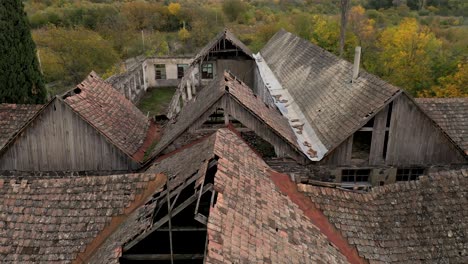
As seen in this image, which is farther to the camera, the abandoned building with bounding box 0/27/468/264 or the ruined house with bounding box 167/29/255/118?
the ruined house with bounding box 167/29/255/118

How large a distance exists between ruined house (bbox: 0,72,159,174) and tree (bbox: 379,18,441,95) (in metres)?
20.8

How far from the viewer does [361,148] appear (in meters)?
17.9

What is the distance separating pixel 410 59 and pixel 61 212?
27.6 metres

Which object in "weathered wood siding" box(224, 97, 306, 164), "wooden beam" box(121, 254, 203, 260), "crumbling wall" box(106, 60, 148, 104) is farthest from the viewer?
"crumbling wall" box(106, 60, 148, 104)

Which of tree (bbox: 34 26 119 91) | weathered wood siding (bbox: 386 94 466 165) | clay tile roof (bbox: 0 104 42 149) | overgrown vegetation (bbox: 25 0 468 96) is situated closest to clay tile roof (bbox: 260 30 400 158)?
weathered wood siding (bbox: 386 94 466 165)

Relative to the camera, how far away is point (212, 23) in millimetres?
57062

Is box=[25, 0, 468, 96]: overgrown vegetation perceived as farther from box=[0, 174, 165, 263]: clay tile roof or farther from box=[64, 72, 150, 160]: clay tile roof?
box=[0, 174, 165, 263]: clay tile roof

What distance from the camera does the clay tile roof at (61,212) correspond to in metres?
9.30

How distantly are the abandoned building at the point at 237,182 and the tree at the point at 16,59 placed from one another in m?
5.01

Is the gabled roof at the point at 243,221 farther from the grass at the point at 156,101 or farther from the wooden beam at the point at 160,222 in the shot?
the grass at the point at 156,101

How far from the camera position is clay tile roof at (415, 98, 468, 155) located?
16.2 meters

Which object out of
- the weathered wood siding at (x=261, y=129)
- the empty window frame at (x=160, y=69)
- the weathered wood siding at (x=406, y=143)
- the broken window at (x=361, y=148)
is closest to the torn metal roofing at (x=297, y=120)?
the weathered wood siding at (x=406, y=143)

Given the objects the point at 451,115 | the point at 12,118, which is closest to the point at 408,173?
the point at 451,115

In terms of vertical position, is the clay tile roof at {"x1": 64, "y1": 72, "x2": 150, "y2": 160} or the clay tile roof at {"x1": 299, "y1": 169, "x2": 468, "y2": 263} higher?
the clay tile roof at {"x1": 64, "y1": 72, "x2": 150, "y2": 160}
